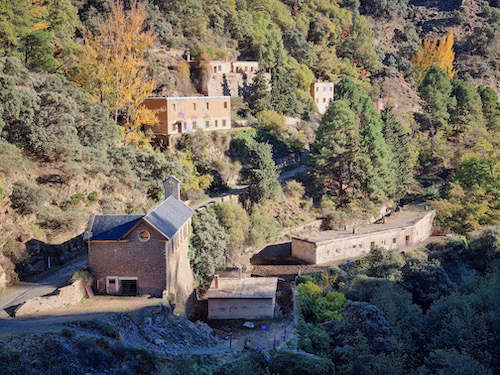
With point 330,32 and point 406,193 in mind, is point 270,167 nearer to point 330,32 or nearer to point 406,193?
point 406,193

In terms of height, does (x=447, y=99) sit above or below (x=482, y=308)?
above

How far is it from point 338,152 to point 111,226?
23.1 m

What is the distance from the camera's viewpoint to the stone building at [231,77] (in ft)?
168

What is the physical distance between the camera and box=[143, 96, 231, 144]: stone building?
129ft

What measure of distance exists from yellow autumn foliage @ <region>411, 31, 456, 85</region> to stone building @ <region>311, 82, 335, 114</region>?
78.1ft

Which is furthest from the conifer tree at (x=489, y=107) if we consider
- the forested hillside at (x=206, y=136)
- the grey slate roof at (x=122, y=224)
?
the grey slate roof at (x=122, y=224)

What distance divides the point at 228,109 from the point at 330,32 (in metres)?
37.0

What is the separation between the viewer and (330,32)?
75.7m

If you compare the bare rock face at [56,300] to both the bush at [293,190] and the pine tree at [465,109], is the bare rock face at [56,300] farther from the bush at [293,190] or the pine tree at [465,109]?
the pine tree at [465,109]

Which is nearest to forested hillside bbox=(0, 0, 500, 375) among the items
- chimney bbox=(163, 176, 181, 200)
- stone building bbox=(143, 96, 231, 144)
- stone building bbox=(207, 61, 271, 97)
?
stone building bbox=(143, 96, 231, 144)

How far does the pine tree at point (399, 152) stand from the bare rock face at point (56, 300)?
1237 inches

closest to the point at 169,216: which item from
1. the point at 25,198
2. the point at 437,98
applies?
the point at 25,198

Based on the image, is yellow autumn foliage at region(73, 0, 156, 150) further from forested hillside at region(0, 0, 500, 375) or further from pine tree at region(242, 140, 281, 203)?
pine tree at region(242, 140, 281, 203)

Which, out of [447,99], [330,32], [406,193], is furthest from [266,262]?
[330,32]
